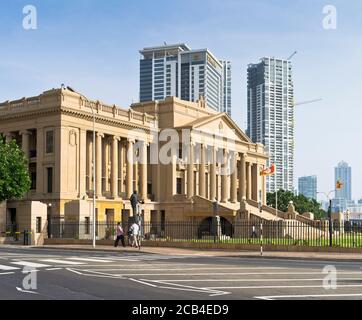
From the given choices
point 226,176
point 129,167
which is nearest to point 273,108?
point 226,176

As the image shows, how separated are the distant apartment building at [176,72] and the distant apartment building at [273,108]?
14.0 meters

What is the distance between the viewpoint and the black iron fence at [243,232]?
3938 cm

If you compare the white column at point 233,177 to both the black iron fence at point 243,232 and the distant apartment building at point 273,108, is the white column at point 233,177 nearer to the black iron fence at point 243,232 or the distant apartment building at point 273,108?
the black iron fence at point 243,232

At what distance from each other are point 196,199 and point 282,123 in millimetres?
92460

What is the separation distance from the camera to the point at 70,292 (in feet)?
49.7

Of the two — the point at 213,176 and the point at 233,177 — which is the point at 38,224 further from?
the point at 233,177

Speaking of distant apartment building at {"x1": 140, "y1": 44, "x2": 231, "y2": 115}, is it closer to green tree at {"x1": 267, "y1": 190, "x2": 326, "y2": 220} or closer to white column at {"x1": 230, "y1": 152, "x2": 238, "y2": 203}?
Answer: green tree at {"x1": 267, "y1": 190, "x2": 326, "y2": 220}

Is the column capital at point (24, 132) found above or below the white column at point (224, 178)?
above

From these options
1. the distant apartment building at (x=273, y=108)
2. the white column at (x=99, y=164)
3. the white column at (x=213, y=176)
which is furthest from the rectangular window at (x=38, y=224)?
the distant apartment building at (x=273, y=108)

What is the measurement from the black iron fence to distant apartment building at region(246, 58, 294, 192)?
10743 centimetres

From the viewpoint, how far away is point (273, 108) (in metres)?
160

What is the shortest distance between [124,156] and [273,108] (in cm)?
8682

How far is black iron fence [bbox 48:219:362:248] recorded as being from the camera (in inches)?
1550
